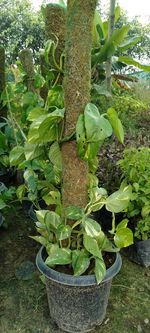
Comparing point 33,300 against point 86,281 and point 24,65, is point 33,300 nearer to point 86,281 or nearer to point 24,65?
point 86,281

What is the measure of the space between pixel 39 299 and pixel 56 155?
2.94 ft

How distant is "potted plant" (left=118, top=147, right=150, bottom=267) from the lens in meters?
2.07

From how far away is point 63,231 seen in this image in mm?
1505

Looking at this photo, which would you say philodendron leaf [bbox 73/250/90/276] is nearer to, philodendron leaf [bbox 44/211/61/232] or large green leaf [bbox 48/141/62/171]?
philodendron leaf [bbox 44/211/61/232]

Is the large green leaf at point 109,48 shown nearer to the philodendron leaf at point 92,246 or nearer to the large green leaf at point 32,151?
the large green leaf at point 32,151

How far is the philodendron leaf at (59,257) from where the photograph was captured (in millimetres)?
1498

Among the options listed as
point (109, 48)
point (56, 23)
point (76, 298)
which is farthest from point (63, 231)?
point (56, 23)

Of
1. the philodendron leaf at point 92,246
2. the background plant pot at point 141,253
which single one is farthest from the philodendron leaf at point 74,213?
the background plant pot at point 141,253

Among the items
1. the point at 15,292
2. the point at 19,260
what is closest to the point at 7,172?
the point at 19,260

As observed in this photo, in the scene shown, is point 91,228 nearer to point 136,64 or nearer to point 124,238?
point 124,238

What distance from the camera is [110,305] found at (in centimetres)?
190

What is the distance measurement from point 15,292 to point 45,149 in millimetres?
915

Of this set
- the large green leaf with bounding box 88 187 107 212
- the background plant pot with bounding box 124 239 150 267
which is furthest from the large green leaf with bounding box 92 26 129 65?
the background plant pot with bounding box 124 239 150 267

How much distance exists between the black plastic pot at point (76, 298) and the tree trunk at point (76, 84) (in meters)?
0.33
